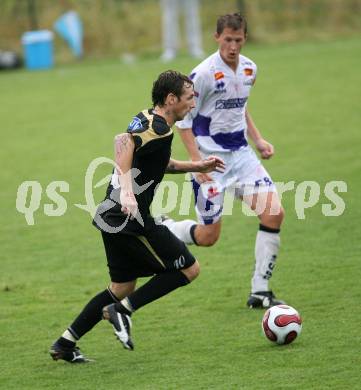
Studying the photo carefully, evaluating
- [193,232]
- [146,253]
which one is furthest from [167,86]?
[193,232]

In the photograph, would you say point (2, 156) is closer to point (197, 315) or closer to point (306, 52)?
point (197, 315)

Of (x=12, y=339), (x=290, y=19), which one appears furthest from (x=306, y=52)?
(x=12, y=339)

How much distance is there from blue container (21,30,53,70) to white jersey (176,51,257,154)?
16.6m

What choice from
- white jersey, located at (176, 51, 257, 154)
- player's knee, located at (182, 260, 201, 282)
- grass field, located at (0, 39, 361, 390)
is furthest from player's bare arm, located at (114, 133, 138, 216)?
white jersey, located at (176, 51, 257, 154)

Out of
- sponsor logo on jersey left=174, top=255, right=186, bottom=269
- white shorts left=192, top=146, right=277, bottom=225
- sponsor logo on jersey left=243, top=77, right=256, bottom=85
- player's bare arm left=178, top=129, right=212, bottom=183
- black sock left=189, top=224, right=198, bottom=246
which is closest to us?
sponsor logo on jersey left=174, top=255, right=186, bottom=269

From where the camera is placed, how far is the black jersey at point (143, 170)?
19.0ft

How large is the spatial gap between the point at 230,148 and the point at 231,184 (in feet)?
0.98

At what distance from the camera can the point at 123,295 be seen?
6.21 m

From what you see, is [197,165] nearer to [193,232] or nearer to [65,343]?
[65,343]

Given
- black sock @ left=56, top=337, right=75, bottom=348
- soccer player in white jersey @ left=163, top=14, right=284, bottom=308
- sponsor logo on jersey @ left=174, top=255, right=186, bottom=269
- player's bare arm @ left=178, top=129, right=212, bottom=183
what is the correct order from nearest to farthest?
sponsor logo on jersey @ left=174, top=255, right=186, bottom=269 → black sock @ left=56, top=337, right=75, bottom=348 → player's bare arm @ left=178, top=129, right=212, bottom=183 → soccer player in white jersey @ left=163, top=14, right=284, bottom=308

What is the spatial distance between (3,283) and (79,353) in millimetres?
2379

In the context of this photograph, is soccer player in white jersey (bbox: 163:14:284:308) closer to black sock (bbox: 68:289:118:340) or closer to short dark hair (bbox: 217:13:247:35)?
short dark hair (bbox: 217:13:247:35)

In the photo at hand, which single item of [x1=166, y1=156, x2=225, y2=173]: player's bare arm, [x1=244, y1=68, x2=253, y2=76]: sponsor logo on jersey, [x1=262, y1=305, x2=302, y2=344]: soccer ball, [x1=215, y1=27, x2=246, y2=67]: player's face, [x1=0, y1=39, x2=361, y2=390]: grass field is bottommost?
[x1=0, y1=39, x2=361, y2=390]: grass field

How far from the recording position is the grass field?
5.92 meters
